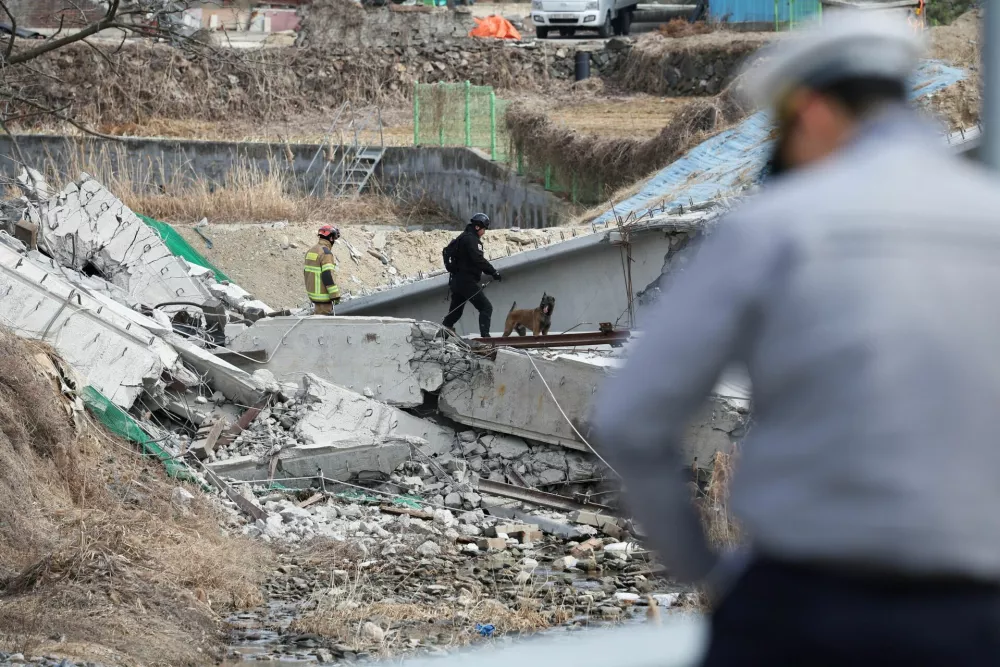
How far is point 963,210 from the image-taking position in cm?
139

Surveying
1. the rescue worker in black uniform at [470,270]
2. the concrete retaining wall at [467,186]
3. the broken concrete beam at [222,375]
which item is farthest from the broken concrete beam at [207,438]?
the concrete retaining wall at [467,186]

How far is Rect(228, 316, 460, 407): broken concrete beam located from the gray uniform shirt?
393 inches

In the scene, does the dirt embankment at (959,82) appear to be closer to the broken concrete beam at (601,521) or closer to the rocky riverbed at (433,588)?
the broken concrete beam at (601,521)

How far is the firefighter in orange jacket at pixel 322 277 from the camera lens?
13664mm

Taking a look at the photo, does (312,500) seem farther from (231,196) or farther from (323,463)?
(231,196)

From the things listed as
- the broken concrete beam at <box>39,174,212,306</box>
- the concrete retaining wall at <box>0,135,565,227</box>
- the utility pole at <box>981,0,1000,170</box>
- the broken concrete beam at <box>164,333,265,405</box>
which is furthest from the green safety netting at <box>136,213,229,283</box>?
the utility pole at <box>981,0,1000,170</box>

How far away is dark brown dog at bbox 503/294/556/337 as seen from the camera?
1310cm

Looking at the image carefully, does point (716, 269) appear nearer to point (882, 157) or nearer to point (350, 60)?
point (882, 157)

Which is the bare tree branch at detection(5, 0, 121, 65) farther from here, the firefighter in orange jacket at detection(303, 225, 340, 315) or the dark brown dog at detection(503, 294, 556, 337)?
the dark brown dog at detection(503, 294, 556, 337)

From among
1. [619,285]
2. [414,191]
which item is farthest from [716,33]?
[619,285]

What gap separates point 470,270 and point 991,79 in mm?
11731

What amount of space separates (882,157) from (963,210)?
0.12 meters

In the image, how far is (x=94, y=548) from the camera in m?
7.24

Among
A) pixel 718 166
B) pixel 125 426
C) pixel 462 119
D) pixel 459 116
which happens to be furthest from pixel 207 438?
pixel 459 116
